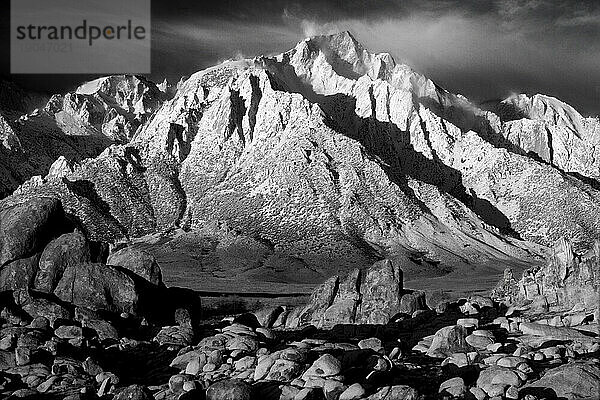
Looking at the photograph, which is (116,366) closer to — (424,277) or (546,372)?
(546,372)

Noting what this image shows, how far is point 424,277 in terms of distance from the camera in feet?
575

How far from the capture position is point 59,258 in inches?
1860

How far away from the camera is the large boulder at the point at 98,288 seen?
45031 mm

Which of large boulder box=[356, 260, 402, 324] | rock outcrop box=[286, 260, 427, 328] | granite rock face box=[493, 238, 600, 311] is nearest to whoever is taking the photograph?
granite rock face box=[493, 238, 600, 311]

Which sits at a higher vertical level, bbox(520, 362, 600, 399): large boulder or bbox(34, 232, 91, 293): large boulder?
bbox(34, 232, 91, 293): large boulder

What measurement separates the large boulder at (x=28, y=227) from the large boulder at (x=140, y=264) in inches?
A: 223

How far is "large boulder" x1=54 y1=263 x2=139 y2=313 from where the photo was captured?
45.0 m

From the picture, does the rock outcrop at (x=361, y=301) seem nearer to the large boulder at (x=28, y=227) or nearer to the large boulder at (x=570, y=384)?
the large boulder at (x=28, y=227)

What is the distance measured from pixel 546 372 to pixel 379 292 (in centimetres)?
3047

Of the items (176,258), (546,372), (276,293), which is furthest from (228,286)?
(546,372)

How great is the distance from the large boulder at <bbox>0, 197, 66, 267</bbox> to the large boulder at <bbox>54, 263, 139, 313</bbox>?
3.85m

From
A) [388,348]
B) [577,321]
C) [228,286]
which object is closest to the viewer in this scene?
[388,348]

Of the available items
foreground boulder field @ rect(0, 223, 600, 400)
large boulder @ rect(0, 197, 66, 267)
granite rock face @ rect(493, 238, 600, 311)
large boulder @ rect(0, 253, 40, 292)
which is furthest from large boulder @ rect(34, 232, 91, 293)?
granite rock face @ rect(493, 238, 600, 311)

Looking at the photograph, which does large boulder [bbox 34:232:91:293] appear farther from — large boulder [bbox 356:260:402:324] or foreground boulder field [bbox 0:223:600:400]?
large boulder [bbox 356:260:402:324]
